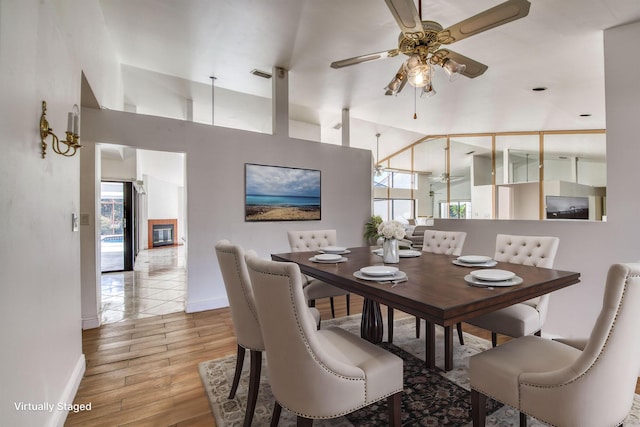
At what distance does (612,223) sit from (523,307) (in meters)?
1.20

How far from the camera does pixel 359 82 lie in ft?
13.7

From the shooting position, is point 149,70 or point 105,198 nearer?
point 149,70

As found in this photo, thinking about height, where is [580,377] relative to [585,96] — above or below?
below

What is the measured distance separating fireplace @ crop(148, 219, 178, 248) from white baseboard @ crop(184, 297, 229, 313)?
24.8 feet

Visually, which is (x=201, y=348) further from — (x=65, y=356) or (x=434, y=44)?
(x=434, y=44)

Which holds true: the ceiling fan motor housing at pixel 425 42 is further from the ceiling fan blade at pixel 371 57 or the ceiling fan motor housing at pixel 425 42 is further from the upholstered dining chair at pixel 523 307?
the upholstered dining chair at pixel 523 307

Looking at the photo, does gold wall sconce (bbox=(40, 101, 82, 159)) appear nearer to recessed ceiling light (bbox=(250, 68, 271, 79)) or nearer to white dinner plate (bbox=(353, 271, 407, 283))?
white dinner plate (bbox=(353, 271, 407, 283))

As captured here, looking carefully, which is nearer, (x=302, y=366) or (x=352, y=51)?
(x=302, y=366)

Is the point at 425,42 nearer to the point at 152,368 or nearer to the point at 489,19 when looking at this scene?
the point at 489,19

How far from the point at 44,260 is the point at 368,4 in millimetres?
2924

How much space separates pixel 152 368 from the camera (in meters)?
2.31

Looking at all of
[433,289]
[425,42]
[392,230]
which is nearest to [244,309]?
[433,289]

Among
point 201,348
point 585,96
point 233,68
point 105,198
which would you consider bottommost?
point 201,348

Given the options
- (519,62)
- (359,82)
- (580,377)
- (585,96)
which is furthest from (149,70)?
(585,96)
